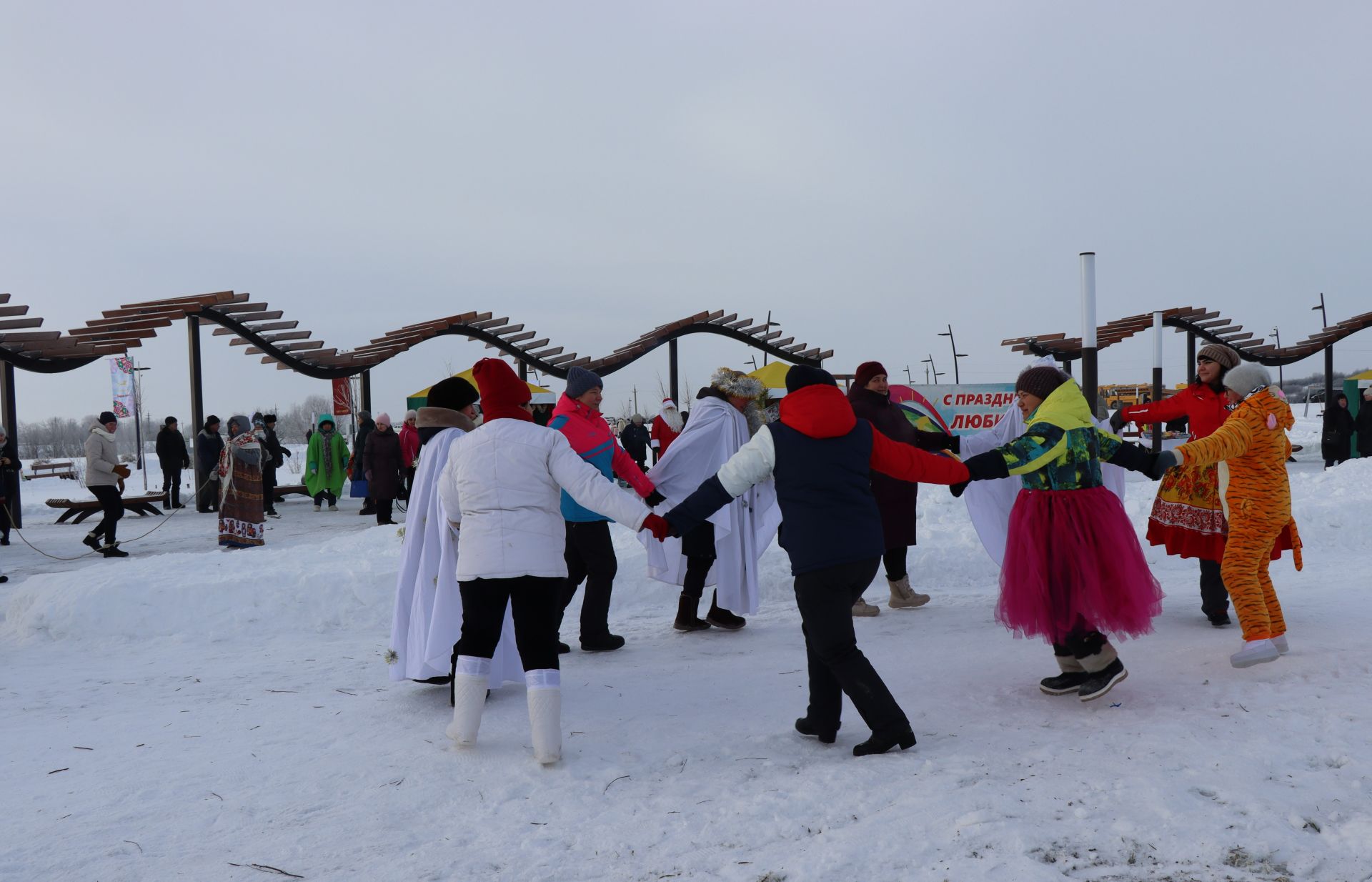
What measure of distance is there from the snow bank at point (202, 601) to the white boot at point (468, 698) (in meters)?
3.06

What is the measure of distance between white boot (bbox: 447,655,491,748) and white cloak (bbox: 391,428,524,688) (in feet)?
1.93

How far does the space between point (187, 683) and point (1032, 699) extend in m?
4.39

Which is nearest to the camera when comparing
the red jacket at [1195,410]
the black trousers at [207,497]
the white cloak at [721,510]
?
the red jacket at [1195,410]

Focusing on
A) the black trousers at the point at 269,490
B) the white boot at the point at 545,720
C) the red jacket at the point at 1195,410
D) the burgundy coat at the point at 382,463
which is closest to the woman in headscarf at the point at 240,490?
the burgundy coat at the point at 382,463

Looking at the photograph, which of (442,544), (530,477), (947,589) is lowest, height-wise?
(947,589)

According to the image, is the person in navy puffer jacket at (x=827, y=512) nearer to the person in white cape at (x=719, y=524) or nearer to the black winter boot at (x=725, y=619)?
the person in white cape at (x=719, y=524)

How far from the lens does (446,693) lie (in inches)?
193

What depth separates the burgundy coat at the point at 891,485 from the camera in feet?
22.4

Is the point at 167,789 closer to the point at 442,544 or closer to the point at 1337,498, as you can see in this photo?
the point at 442,544

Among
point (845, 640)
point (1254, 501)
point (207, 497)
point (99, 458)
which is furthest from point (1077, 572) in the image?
point (207, 497)

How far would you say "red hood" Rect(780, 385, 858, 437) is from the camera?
12.5 ft

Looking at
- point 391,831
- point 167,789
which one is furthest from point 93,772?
point 391,831

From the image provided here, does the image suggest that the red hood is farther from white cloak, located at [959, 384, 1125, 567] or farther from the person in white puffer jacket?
white cloak, located at [959, 384, 1125, 567]

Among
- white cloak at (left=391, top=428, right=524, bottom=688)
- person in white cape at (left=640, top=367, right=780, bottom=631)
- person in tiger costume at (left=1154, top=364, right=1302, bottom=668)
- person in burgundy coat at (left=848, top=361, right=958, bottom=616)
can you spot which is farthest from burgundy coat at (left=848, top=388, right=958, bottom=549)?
white cloak at (left=391, top=428, right=524, bottom=688)
